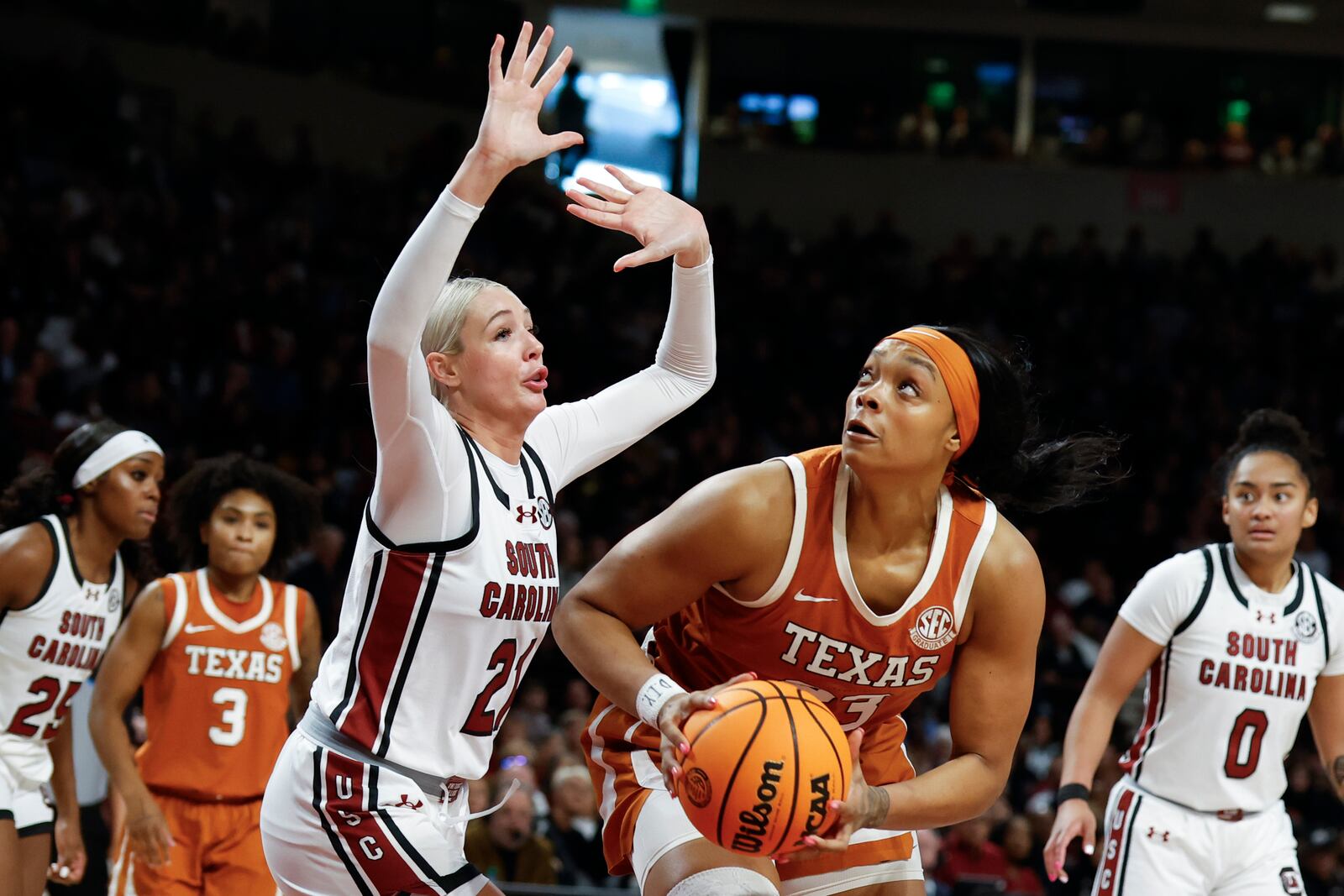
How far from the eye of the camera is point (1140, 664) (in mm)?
4656

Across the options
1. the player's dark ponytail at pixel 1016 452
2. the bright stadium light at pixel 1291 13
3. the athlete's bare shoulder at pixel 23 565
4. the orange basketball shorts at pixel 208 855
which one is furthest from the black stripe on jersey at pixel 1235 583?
the bright stadium light at pixel 1291 13

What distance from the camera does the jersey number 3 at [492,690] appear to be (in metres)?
3.01

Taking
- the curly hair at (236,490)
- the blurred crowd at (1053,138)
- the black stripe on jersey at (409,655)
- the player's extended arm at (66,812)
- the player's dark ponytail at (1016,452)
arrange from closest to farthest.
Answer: the black stripe on jersey at (409,655) → the player's dark ponytail at (1016,452) → the player's extended arm at (66,812) → the curly hair at (236,490) → the blurred crowd at (1053,138)

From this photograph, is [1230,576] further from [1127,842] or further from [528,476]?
[528,476]

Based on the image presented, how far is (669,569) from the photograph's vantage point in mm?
3082

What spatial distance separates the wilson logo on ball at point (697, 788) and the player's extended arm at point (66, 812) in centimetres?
315

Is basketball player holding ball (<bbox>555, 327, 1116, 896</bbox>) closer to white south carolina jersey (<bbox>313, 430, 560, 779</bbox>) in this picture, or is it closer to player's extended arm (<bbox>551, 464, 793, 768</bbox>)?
player's extended arm (<bbox>551, 464, 793, 768</bbox>)

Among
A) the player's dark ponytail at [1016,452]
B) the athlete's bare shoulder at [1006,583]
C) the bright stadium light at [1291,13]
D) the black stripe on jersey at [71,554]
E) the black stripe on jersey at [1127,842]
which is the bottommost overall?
the black stripe on jersey at [1127,842]

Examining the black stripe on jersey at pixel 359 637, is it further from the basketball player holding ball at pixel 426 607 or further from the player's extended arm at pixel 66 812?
the player's extended arm at pixel 66 812

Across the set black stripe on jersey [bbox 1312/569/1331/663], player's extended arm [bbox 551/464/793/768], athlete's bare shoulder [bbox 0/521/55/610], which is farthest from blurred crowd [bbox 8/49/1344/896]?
player's extended arm [bbox 551/464/793/768]

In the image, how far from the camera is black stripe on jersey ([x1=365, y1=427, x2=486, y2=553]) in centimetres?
292

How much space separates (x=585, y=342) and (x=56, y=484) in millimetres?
8339

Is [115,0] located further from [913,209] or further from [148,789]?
[148,789]

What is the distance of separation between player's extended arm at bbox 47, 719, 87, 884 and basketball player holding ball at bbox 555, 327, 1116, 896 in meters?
2.58
